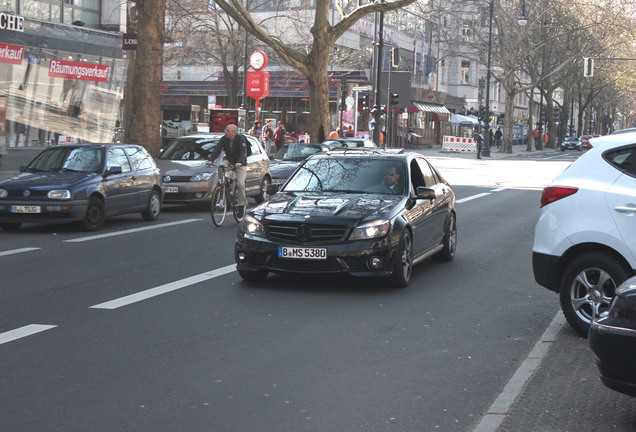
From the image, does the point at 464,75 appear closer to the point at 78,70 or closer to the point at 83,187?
the point at 78,70

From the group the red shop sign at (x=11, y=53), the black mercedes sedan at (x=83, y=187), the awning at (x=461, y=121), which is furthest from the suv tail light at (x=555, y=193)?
the awning at (x=461, y=121)

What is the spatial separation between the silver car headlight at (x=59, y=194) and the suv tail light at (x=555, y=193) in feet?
30.2

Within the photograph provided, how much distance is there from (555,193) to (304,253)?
8.92 ft

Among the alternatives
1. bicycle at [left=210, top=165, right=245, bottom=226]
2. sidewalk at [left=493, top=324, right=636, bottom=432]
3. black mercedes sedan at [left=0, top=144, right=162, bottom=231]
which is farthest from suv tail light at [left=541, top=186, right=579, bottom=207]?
black mercedes sedan at [left=0, top=144, right=162, bottom=231]

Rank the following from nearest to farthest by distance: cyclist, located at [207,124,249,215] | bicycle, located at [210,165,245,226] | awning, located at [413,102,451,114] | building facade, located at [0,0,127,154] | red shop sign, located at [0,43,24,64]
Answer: bicycle, located at [210,165,245,226] < cyclist, located at [207,124,249,215] < red shop sign, located at [0,43,24,64] < building facade, located at [0,0,127,154] < awning, located at [413,102,451,114]

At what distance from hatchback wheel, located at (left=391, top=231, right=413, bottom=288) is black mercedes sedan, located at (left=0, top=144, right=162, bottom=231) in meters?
6.96

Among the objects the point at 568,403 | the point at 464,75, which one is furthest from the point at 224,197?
the point at 464,75

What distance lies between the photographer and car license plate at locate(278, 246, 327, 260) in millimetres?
9195

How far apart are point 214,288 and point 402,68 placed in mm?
69565

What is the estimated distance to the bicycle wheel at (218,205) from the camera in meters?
16.0

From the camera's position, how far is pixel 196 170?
19469mm

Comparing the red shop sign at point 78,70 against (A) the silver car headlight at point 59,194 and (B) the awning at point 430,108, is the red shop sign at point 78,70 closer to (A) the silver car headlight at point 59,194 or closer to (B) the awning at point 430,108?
(A) the silver car headlight at point 59,194

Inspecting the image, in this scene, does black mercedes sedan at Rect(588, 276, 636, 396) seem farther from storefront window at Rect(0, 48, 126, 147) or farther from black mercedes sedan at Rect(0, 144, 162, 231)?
storefront window at Rect(0, 48, 126, 147)

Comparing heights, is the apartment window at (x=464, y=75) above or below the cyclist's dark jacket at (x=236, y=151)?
above
